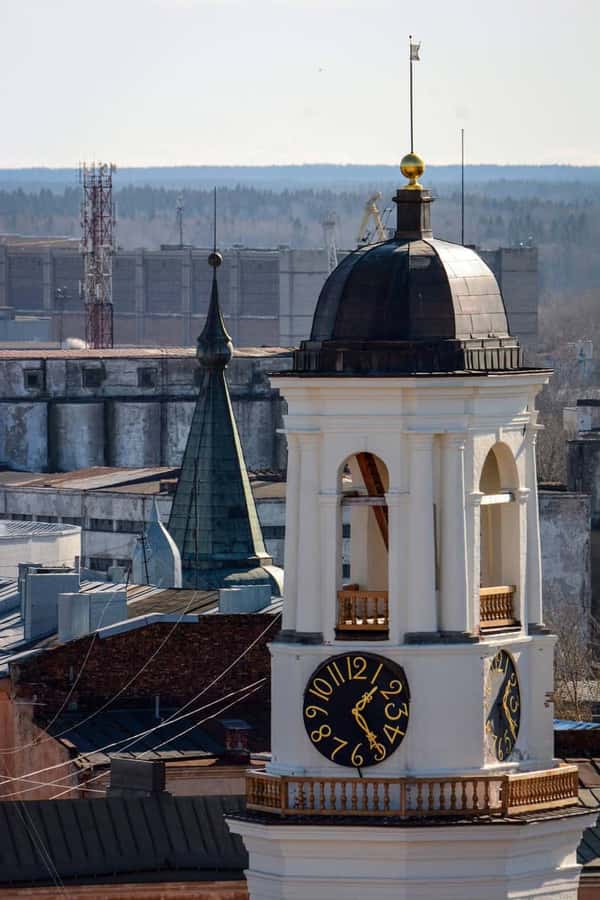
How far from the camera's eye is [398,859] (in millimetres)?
23875

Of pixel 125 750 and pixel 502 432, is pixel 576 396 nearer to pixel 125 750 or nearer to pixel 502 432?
pixel 125 750

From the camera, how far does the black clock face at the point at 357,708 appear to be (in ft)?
79.9

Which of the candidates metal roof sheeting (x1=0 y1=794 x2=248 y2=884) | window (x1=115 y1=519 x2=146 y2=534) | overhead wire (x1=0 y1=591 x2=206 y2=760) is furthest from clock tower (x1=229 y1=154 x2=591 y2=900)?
window (x1=115 y1=519 x2=146 y2=534)

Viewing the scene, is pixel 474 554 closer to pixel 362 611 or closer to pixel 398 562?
pixel 398 562

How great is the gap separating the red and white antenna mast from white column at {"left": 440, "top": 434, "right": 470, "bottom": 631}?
101163mm

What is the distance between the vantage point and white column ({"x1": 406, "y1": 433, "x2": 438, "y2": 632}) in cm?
2425

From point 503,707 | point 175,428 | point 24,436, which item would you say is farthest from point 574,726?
point 24,436

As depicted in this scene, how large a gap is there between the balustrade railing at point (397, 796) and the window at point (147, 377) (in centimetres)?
8102

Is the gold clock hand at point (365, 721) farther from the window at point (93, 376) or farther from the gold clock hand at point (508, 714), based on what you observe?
the window at point (93, 376)

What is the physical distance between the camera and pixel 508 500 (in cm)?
2517

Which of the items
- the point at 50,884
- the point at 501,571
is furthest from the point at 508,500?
the point at 50,884

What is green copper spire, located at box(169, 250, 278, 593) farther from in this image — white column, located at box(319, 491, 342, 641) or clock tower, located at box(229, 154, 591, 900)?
white column, located at box(319, 491, 342, 641)

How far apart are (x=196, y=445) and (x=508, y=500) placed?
3191cm

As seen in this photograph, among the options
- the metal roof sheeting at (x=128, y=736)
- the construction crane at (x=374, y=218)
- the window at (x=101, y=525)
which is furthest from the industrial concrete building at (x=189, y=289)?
the metal roof sheeting at (x=128, y=736)
